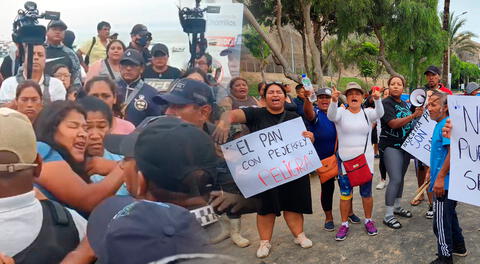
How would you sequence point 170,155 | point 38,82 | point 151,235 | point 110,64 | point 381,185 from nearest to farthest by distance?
point 151,235 < point 170,155 < point 38,82 < point 110,64 < point 381,185

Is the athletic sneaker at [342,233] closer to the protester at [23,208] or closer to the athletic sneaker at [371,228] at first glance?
the athletic sneaker at [371,228]

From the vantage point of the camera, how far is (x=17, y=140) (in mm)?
1396

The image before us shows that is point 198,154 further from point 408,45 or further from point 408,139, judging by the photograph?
point 408,45

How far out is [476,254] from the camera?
318cm

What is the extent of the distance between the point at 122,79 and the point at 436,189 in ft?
7.43

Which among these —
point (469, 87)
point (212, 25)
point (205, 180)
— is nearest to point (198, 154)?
point (205, 180)

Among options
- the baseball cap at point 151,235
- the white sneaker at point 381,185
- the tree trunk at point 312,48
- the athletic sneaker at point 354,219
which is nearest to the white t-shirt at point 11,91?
the baseball cap at point 151,235

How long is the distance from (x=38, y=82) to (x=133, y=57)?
1.83ft

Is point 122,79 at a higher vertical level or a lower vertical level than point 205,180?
higher

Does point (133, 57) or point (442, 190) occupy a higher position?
point (133, 57)

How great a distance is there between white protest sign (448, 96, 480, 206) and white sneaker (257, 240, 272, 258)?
1500 mm

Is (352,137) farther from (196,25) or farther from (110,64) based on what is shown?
(110,64)

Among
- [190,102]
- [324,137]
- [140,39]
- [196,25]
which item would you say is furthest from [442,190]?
[140,39]

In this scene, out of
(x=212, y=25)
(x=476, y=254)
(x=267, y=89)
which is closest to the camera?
(x=212, y=25)
